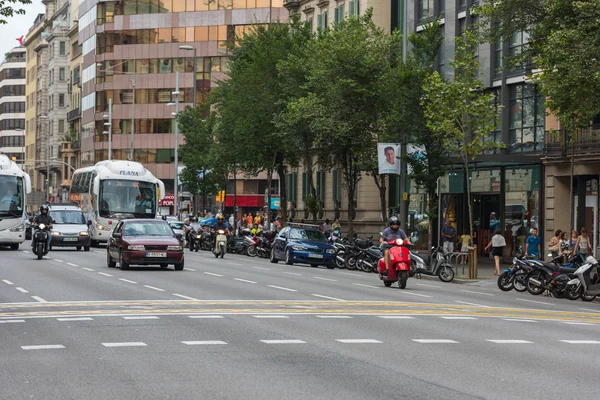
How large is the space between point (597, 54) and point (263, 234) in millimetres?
28012

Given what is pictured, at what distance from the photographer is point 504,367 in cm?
1287

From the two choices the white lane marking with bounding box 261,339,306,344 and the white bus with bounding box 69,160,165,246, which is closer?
the white lane marking with bounding box 261,339,306,344

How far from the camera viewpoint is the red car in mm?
33531

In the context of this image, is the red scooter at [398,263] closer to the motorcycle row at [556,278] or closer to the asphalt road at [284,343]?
the asphalt road at [284,343]

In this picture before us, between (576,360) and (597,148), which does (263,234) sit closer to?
(597,148)

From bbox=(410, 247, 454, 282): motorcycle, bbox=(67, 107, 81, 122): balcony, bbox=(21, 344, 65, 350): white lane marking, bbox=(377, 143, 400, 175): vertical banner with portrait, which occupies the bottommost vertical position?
bbox=(410, 247, 454, 282): motorcycle

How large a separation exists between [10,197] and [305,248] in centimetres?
1274

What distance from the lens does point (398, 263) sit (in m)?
28.8

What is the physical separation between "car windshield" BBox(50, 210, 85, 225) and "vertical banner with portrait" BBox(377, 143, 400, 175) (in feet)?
47.5

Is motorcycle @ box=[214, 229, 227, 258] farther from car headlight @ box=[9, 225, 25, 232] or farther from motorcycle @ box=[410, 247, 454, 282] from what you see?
motorcycle @ box=[410, 247, 454, 282]

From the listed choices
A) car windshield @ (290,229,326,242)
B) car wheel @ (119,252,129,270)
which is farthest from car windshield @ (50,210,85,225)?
car wheel @ (119,252,129,270)

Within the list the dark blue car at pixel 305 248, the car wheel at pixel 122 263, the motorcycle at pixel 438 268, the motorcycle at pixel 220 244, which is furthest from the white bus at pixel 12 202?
the motorcycle at pixel 438 268

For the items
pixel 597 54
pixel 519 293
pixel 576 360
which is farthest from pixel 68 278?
pixel 576 360

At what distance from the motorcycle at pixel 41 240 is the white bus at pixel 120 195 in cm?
1355
